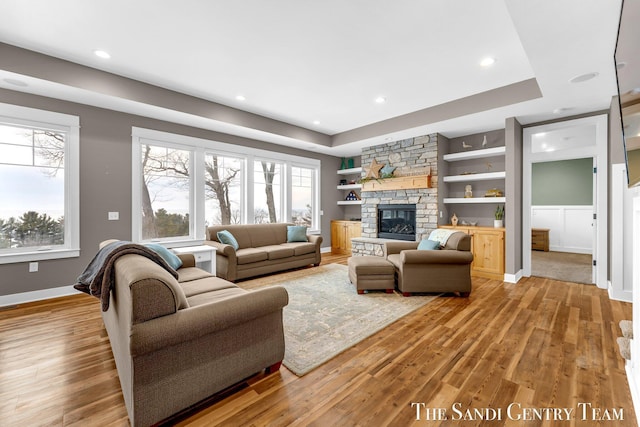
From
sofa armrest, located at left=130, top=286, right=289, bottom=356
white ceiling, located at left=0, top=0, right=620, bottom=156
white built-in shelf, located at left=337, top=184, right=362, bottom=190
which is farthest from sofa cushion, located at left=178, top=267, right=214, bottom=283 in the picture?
white built-in shelf, located at left=337, top=184, right=362, bottom=190

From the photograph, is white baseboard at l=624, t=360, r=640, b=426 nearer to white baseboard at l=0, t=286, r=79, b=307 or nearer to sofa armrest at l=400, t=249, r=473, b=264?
sofa armrest at l=400, t=249, r=473, b=264

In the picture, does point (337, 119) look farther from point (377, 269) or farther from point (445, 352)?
point (445, 352)

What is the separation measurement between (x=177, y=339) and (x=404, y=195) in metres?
5.27

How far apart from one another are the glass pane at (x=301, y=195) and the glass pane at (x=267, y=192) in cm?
41

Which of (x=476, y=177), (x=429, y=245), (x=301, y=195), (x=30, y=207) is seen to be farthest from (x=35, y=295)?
(x=476, y=177)

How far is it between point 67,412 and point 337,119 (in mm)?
5146

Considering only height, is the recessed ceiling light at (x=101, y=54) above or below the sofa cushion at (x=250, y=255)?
above

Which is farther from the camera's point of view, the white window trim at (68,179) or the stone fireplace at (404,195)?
the stone fireplace at (404,195)

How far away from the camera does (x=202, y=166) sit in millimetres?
5020

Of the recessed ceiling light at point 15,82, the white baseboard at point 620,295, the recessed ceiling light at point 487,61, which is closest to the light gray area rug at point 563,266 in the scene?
the white baseboard at point 620,295

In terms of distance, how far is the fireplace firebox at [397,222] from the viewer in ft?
19.1

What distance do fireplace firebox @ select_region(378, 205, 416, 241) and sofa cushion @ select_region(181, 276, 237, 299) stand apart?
14.0 ft

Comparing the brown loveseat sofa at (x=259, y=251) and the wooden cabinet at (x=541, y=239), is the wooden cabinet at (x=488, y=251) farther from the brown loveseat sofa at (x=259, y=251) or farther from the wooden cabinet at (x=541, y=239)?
the wooden cabinet at (x=541, y=239)

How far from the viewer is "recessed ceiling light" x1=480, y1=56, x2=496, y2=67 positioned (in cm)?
306
